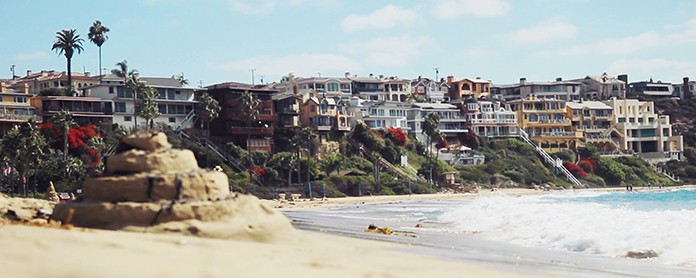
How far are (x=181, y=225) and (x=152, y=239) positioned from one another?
4.97ft

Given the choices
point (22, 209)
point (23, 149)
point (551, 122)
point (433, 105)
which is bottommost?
point (22, 209)

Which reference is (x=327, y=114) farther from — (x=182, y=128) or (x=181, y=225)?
(x=181, y=225)

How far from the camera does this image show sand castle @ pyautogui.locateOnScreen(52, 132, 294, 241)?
14.6 m

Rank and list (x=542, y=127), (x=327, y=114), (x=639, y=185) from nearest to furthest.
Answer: (x=327, y=114), (x=639, y=185), (x=542, y=127)

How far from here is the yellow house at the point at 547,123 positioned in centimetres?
12669

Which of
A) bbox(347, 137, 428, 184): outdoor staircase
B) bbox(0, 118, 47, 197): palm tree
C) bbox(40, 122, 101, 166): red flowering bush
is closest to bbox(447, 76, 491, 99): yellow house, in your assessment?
bbox(347, 137, 428, 184): outdoor staircase

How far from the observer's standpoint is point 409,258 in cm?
1702

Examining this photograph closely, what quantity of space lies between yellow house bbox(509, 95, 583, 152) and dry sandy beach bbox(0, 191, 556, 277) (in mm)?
112754

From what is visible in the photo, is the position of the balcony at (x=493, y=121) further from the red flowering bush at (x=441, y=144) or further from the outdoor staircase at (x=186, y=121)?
the outdoor staircase at (x=186, y=121)

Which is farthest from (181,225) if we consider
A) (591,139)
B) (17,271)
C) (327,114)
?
(591,139)

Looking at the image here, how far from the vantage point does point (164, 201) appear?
1485cm

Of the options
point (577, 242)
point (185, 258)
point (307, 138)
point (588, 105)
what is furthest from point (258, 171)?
point (185, 258)

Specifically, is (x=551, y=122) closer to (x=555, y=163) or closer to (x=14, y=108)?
(x=555, y=163)

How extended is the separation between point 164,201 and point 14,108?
77876 millimetres
